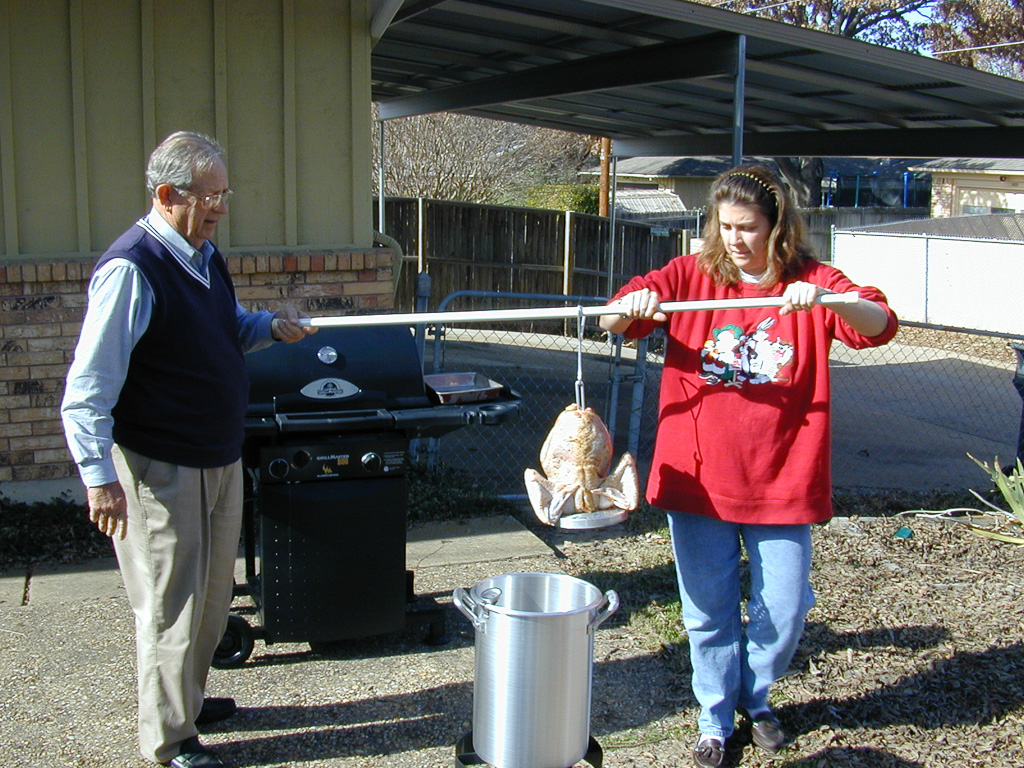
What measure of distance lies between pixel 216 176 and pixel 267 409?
1.17 meters

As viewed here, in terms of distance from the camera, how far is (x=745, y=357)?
3.28m

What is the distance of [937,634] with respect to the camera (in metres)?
4.61

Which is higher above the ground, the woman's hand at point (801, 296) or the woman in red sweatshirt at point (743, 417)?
the woman's hand at point (801, 296)

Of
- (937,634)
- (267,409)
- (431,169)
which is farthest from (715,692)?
(431,169)

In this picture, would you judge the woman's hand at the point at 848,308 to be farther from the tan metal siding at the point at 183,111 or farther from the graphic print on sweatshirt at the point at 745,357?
the tan metal siding at the point at 183,111

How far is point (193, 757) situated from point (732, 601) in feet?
6.06

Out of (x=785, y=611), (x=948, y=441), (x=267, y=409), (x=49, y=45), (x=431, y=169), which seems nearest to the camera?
(x=785, y=611)

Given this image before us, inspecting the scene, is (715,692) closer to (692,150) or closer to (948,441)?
(948,441)

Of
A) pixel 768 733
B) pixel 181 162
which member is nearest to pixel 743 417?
pixel 768 733

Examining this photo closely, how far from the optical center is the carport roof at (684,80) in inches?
259

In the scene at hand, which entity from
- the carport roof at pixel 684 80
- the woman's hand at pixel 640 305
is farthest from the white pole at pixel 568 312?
the carport roof at pixel 684 80

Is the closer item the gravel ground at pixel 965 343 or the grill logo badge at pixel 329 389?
the grill logo badge at pixel 329 389

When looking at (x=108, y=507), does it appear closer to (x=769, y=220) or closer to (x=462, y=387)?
(x=462, y=387)

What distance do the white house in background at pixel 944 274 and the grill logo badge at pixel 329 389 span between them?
44.1 ft
